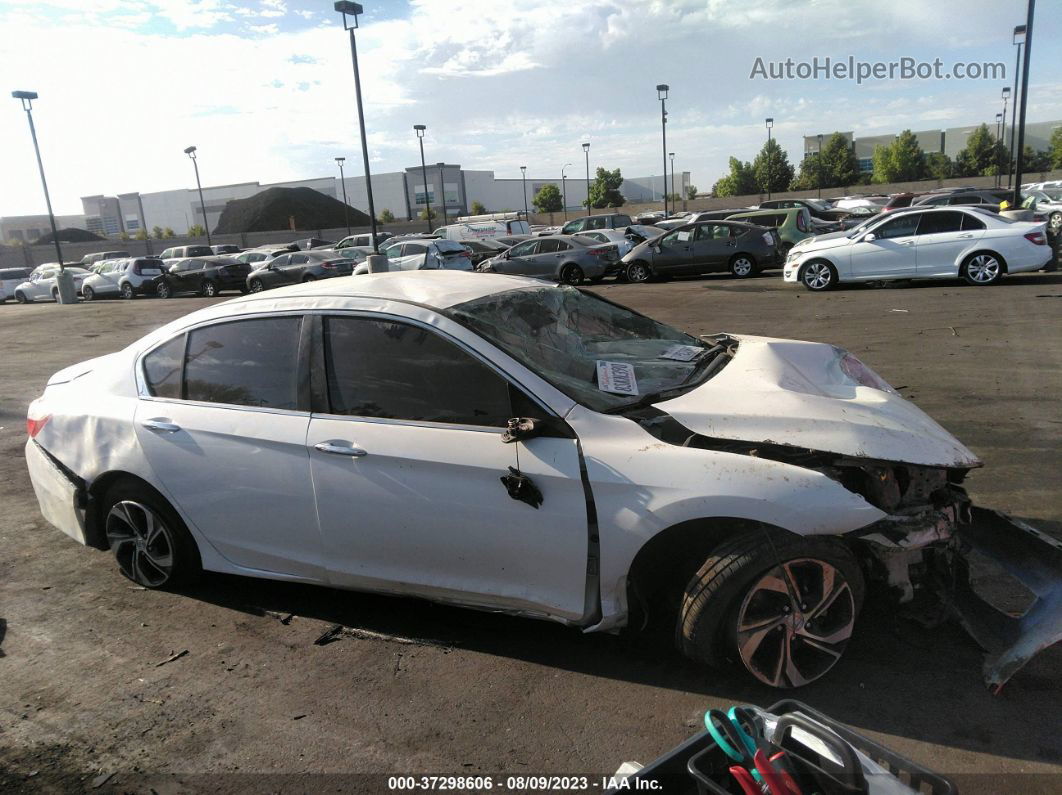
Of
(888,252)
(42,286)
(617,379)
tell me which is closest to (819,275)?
(888,252)

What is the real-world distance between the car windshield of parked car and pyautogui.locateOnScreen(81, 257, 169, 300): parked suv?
27946mm

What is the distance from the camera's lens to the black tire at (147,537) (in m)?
3.97

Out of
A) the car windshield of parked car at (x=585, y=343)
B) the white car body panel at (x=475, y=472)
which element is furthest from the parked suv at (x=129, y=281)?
the car windshield of parked car at (x=585, y=343)

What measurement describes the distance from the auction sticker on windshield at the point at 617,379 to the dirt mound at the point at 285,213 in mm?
77049

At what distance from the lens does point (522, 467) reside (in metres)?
3.05

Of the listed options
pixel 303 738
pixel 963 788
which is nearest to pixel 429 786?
pixel 303 738

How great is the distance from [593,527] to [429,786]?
107 cm

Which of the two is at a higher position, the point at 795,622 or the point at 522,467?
the point at 522,467

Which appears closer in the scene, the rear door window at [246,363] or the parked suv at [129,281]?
the rear door window at [246,363]

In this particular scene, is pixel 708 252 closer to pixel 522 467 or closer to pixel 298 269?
pixel 298 269

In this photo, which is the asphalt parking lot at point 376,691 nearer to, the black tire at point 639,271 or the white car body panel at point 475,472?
the white car body panel at point 475,472

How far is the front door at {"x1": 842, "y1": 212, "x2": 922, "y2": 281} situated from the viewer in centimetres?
1525

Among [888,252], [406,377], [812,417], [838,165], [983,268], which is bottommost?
[983,268]

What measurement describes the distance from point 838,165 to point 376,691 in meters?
74.5
